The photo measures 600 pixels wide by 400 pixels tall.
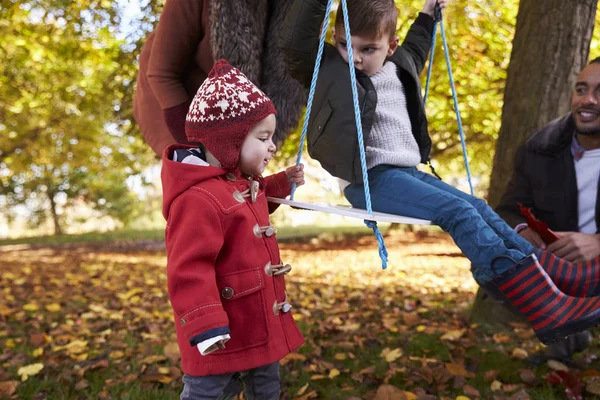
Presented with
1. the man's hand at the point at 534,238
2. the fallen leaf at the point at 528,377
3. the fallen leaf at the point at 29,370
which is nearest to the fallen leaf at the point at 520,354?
the fallen leaf at the point at 528,377

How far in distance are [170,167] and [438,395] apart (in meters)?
2.00

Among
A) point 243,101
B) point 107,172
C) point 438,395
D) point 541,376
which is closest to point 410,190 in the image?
point 243,101

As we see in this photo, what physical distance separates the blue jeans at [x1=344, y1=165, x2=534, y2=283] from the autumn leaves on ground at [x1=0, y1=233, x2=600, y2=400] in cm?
106

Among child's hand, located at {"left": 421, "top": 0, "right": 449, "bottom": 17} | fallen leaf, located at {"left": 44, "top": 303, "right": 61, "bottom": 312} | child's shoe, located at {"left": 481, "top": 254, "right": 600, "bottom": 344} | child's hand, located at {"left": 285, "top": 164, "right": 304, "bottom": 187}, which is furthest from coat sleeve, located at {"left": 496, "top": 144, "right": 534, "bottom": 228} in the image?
fallen leaf, located at {"left": 44, "top": 303, "right": 61, "bottom": 312}

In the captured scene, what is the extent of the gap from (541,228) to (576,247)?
0.17m

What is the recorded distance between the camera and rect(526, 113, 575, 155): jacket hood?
291cm

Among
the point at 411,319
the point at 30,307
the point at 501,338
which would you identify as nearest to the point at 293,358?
the point at 411,319

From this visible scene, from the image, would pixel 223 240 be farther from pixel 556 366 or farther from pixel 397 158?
pixel 556 366

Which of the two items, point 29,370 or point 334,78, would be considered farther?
point 29,370

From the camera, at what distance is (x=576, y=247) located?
2543mm

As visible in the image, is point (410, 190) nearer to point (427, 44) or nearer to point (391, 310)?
point (427, 44)

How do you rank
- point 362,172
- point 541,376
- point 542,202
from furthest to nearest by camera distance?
point 541,376 → point 542,202 → point 362,172

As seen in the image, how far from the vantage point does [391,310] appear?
17.1 feet

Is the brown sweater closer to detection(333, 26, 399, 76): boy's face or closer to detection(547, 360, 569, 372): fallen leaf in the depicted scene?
detection(333, 26, 399, 76): boy's face
